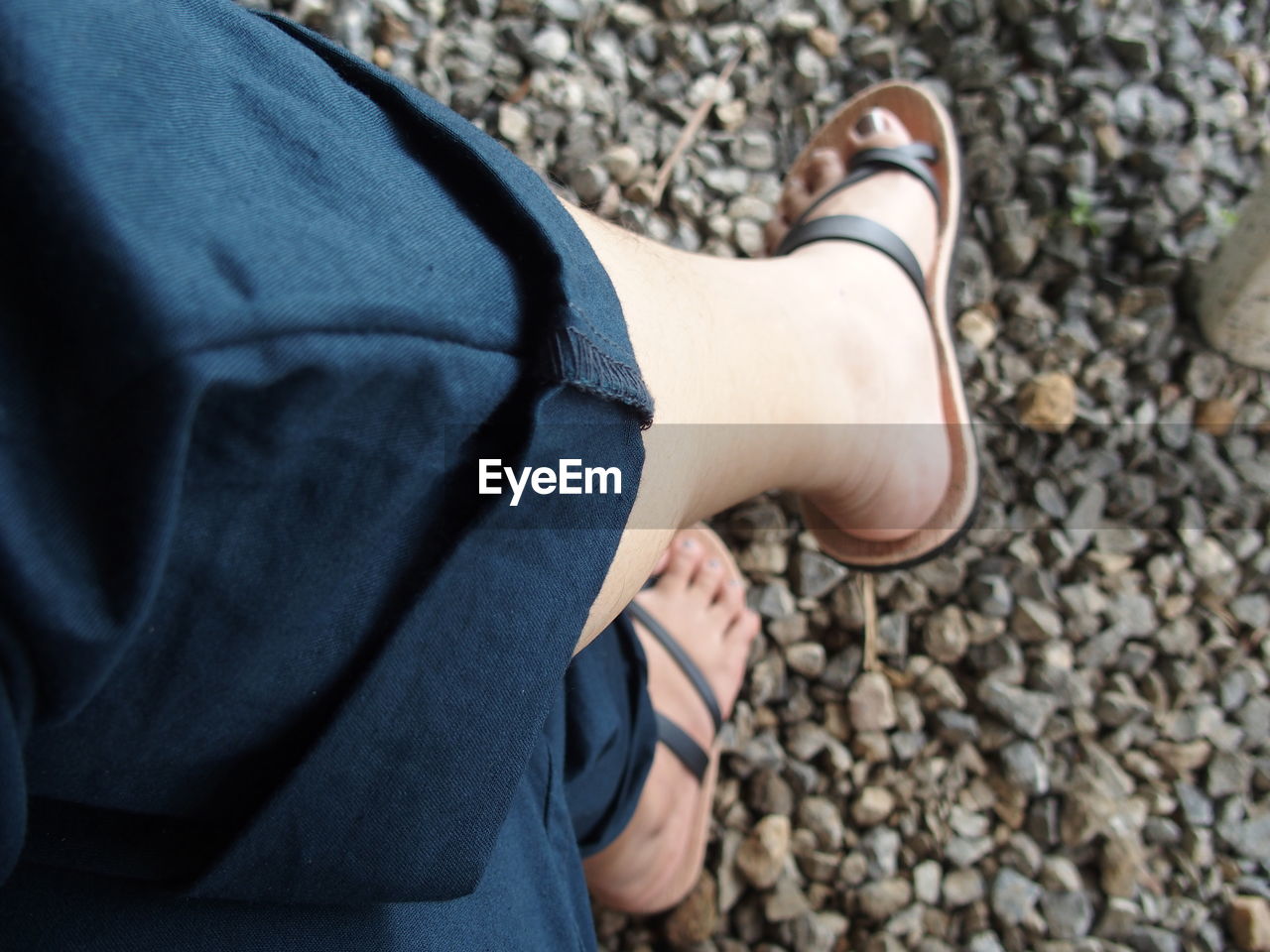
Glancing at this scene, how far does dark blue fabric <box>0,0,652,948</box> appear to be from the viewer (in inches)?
11.8

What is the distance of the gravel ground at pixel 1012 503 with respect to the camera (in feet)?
3.54

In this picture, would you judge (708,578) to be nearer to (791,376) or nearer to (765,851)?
(765,851)

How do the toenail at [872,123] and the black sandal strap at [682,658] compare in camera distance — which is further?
the toenail at [872,123]

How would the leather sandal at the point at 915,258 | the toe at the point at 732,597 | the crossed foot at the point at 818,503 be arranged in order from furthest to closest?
the toe at the point at 732,597 → the leather sandal at the point at 915,258 → the crossed foot at the point at 818,503

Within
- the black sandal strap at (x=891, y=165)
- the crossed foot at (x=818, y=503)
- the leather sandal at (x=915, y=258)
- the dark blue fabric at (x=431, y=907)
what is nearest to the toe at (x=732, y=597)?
the crossed foot at (x=818, y=503)

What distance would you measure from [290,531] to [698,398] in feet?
1.02

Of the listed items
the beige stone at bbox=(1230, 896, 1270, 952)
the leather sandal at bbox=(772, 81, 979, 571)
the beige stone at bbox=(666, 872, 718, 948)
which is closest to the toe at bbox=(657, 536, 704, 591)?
the leather sandal at bbox=(772, 81, 979, 571)

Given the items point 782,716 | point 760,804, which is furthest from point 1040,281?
point 760,804

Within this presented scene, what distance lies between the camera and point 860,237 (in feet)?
3.72


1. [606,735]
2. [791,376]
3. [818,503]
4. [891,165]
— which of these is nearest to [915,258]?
[891,165]

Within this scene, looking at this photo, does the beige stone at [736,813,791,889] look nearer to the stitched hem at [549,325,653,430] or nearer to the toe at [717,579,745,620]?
the toe at [717,579,745,620]

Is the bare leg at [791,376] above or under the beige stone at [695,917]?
above

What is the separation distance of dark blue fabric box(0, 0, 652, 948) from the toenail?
0.97 meters

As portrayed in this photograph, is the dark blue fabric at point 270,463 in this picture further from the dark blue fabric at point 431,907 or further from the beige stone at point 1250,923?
the beige stone at point 1250,923
